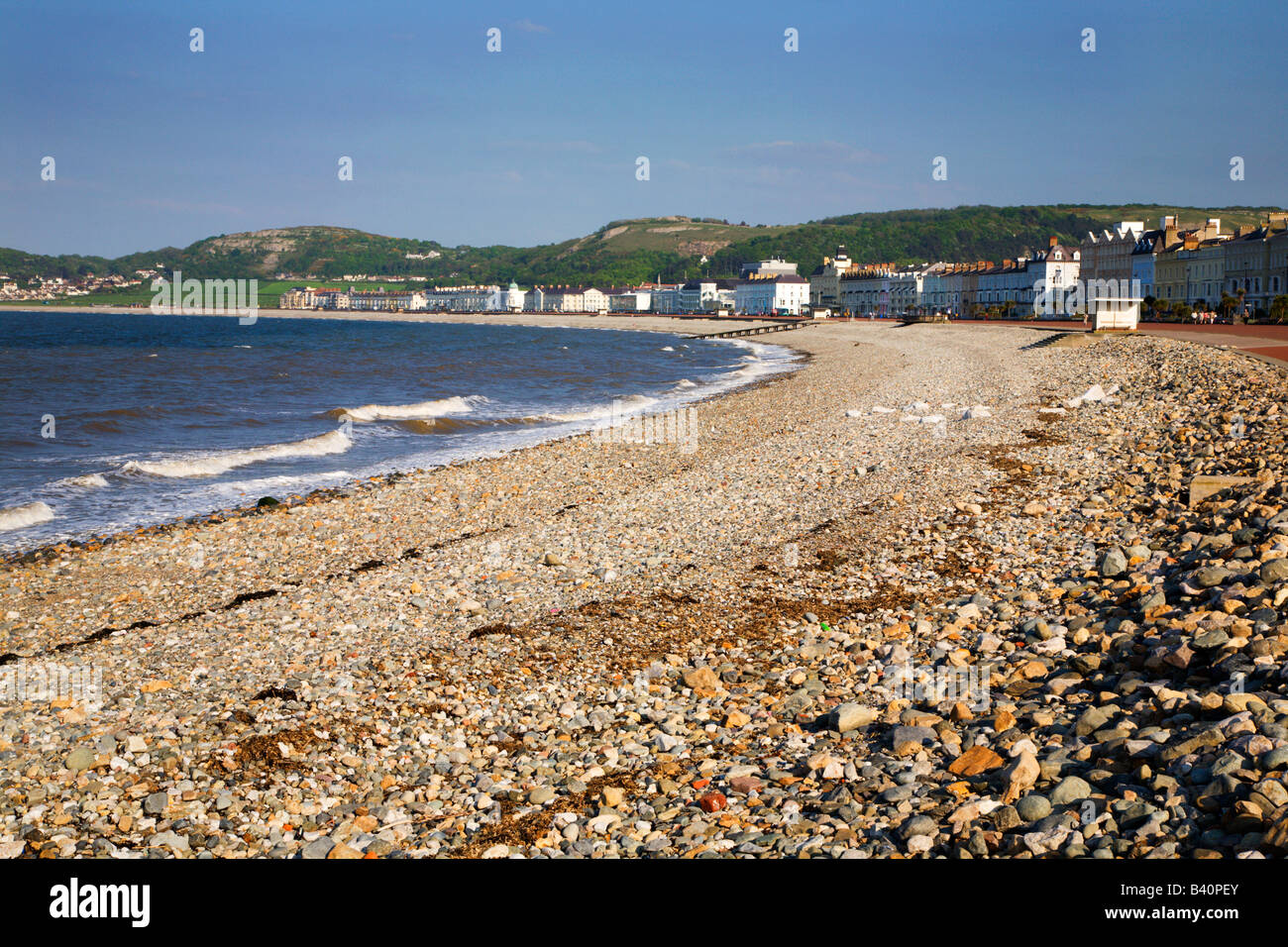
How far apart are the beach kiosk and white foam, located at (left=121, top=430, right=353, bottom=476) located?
39275mm

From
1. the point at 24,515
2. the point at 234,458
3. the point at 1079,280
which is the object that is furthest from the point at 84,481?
the point at 1079,280

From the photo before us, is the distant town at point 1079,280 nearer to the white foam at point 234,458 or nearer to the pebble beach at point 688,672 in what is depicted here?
the white foam at point 234,458

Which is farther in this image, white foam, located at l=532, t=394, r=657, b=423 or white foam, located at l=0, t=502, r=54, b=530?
white foam, located at l=532, t=394, r=657, b=423

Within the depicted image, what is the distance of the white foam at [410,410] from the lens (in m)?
26.3

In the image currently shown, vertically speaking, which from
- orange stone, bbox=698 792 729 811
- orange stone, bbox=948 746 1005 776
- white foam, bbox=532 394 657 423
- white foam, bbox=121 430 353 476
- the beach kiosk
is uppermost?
the beach kiosk

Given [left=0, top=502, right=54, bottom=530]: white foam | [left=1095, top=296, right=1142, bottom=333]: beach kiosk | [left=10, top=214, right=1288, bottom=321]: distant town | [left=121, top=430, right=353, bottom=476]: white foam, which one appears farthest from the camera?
[left=10, top=214, right=1288, bottom=321]: distant town

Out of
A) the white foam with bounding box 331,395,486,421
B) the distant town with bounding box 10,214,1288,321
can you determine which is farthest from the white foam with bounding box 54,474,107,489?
the distant town with bounding box 10,214,1288,321

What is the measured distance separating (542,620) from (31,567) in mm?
6551

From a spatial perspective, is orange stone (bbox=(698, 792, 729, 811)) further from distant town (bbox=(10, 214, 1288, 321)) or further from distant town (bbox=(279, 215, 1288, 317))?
distant town (bbox=(279, 215, 1288, 317))

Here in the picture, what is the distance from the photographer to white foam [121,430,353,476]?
679 inches

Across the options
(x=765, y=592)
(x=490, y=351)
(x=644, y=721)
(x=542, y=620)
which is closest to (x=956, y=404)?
(x=765, y=592)

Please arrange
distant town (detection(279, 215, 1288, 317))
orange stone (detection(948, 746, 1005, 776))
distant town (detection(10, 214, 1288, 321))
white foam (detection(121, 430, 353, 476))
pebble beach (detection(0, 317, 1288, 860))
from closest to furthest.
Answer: pebble beach (detection(0, 317, 1288, 860)) < orange stone (detection(948, 746, 1005, 776)) < white foam (detection(121, 430, 353, 476)) < distant town (detection(10, 214, 1288, 321)) < distant town (detection(279, 215, 1288, 317))

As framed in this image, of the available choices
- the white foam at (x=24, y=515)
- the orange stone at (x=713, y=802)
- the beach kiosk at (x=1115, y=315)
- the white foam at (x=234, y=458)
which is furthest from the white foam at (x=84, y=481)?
the beach kiosk at (x=1115, y=315)

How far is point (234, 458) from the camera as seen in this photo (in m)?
18.7
